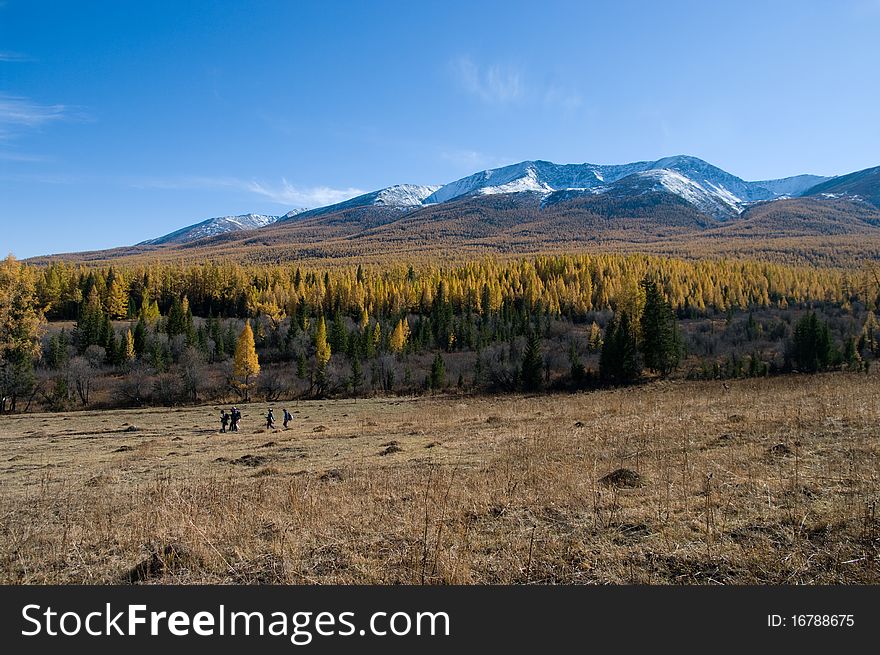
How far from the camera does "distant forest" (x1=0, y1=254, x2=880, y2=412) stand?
231 feet

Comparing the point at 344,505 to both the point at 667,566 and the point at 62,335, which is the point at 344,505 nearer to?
the point at 667,566

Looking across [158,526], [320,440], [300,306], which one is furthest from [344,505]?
[300,306]

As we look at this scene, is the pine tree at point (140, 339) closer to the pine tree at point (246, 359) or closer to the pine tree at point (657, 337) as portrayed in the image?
Answer: the pine tree at point (246, 359)

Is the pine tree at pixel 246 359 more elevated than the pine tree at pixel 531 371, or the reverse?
the pine tree at pixel 246 359

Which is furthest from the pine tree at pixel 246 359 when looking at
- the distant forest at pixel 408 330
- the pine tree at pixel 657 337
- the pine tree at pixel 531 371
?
the pine tree at pixel 657 337

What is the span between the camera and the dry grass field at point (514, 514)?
561 cm

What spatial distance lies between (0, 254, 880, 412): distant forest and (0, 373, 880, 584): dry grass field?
49.9m

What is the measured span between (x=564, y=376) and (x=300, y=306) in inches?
3185

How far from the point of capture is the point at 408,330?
107688 mm

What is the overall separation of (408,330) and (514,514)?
100 metres

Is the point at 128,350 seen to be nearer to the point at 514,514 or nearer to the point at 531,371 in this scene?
the point at 531,371

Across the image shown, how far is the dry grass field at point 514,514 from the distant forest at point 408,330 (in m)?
49.9

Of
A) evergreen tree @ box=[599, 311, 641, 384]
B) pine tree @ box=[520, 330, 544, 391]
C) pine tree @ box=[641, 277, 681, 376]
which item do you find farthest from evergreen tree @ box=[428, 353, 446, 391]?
pine tree @ box=[641, 277, 681, 376]

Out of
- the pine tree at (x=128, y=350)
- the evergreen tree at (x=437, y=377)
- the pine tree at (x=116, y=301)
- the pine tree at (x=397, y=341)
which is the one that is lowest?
the evergreen tree at (x=437, y=377)
